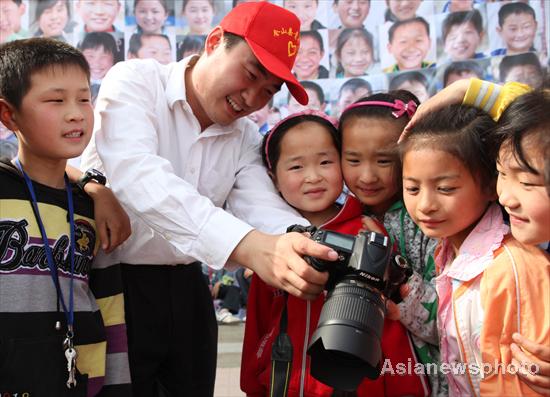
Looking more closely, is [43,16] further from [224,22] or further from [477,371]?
[477,371]

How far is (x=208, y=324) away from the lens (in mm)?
1911

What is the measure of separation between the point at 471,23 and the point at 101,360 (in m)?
3.95

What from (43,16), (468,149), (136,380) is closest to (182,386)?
(136,380)

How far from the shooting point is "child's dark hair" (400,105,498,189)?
1396 millimetres

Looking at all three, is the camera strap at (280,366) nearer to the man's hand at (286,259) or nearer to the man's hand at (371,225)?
the man's hand at (286,259)

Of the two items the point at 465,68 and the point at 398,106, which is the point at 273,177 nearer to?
the point at 398,106

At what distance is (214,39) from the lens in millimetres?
1873

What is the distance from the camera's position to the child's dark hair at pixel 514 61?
4328 millimetres

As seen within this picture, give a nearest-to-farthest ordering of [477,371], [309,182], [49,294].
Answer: [477,371], [49,294], [309,182]

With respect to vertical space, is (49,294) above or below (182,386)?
above

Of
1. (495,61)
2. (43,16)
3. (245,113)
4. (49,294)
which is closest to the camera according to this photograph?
(49,294)

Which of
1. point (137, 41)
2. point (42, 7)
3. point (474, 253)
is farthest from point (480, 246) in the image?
point (42, 7)

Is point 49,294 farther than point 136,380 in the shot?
No

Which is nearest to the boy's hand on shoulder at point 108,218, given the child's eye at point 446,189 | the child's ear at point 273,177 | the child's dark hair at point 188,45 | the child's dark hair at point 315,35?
the child's ear at point 273,177
